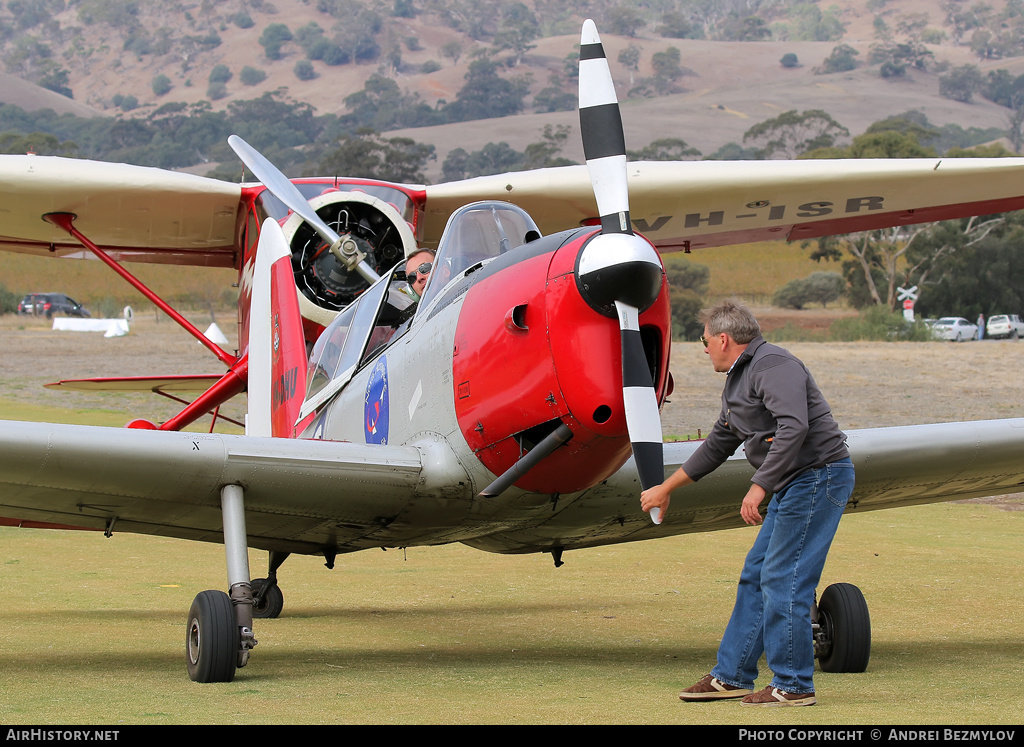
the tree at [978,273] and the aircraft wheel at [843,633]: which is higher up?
the tree at [978,273]

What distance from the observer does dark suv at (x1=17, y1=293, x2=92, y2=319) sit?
6397 centimetres

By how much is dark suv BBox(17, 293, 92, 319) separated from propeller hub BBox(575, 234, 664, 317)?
63540 mm

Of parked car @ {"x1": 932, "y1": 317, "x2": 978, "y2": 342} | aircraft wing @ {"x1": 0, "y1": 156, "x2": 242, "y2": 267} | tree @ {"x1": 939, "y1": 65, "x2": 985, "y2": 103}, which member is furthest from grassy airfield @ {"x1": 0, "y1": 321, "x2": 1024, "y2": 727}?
tree @ {"x1": 939, "y1": 65, "x2": 985, "y2": 103}

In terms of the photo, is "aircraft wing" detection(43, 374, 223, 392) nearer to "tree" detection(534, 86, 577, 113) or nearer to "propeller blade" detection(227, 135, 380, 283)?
"propeller blade" detection(227, 135, 380, 283)

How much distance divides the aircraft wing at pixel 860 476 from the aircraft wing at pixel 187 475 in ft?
Result: 2.88

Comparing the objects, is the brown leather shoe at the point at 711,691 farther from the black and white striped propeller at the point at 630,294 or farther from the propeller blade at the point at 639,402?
the propeller blade at the point at 639,402

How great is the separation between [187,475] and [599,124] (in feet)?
8.37

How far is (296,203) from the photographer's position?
10320 mm

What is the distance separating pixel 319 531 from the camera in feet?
21.7

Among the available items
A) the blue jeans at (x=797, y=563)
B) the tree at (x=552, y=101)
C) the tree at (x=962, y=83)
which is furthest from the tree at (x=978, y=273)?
the tree at (x=552, y=101)

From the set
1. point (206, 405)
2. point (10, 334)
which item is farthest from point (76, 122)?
point (206, 405)

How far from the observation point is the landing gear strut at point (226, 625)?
5273 millimetres

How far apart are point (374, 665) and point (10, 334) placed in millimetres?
45995

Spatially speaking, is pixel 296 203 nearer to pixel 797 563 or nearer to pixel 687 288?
pixel 797 563
